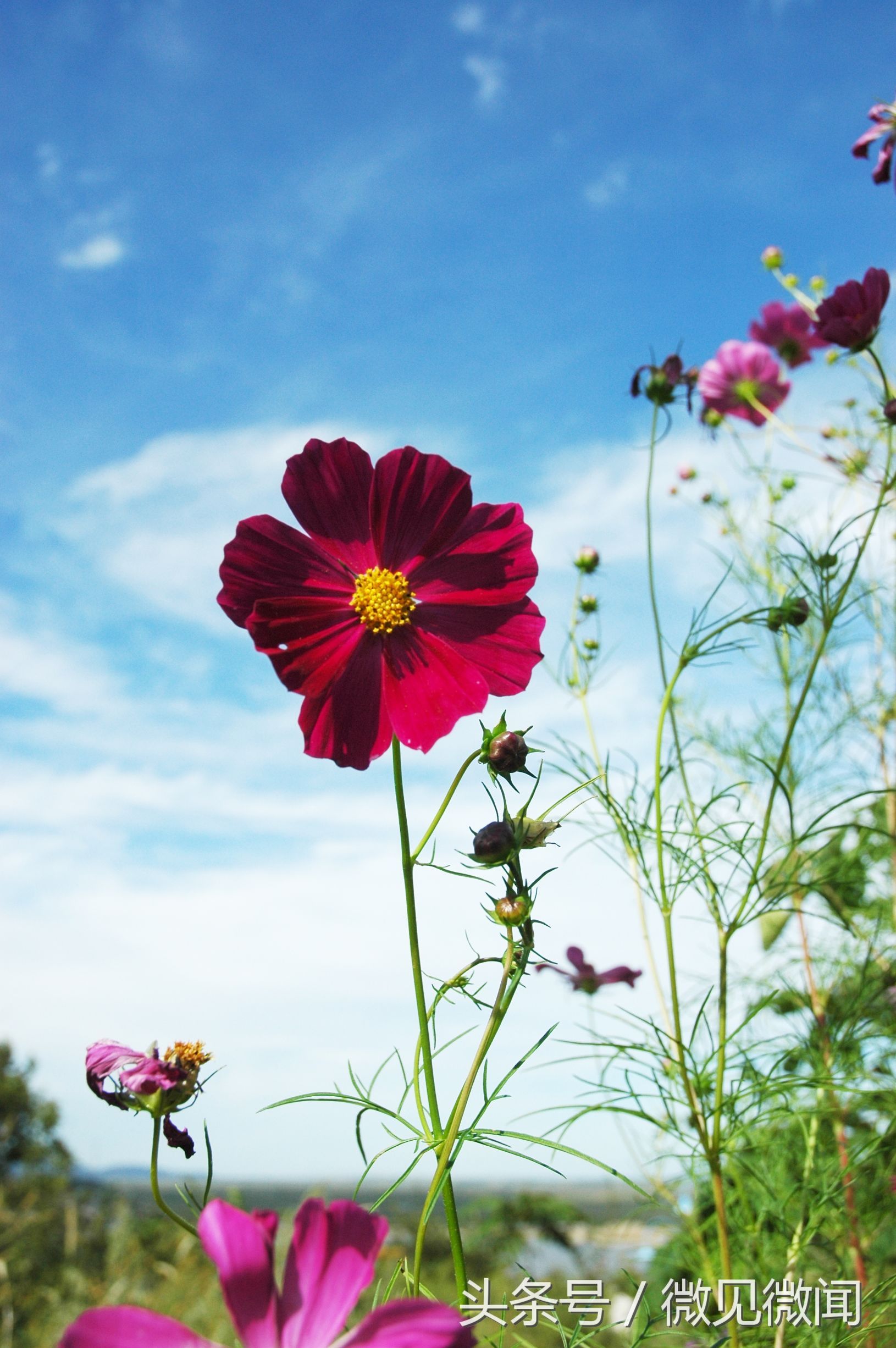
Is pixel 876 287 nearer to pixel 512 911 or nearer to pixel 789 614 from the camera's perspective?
pixel 789 614

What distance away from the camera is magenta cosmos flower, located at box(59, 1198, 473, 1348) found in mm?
322

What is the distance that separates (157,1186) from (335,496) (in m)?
0.38

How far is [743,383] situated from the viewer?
1.48m

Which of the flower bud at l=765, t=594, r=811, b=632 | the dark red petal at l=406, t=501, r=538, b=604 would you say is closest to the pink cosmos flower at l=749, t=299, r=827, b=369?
the flower bud at l=765, t=594, r=811, b=632

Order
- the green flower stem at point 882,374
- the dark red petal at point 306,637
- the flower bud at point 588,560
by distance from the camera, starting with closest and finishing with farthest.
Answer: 1. the dark red petal at point 306,637
2. the green flower stem at point 882,374
3. the flower bud at point 588,560

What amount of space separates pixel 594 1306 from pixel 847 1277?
87 centimetres

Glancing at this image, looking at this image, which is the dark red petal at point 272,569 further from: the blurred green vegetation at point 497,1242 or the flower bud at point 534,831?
the blurred green vegetation at point 497,1242

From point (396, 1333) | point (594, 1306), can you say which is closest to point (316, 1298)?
point (396, 1333)

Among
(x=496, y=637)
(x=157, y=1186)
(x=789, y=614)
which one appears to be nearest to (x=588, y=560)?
(x=789, y=614)

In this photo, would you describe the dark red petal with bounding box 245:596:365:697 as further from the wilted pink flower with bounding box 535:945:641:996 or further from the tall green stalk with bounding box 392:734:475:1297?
the wilted pink flower with bounding box 535:945:641:996

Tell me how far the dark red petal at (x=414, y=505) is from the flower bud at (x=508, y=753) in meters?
0.16

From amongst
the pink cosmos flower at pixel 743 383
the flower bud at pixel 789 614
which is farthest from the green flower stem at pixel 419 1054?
the pink cosmos flower at pixel 743 383

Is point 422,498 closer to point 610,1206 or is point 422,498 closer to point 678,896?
point 678,896

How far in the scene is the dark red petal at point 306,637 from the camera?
1.87 feet
